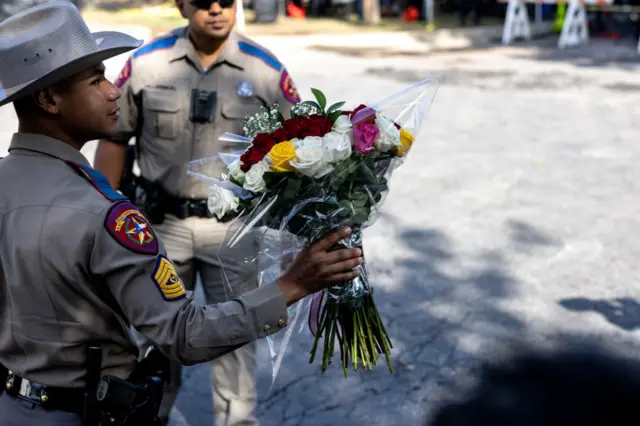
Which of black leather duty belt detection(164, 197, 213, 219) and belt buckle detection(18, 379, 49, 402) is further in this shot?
black leather duty belt detection(164, 197, 213, 219)

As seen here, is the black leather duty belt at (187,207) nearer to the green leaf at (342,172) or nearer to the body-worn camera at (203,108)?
the body-worn camera at (203,108)

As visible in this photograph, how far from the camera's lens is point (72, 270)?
6.68ft

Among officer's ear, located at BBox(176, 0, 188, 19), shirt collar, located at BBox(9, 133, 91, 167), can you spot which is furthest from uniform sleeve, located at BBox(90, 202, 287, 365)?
officer's ear, located at BBox(176, 0, 188, 19)

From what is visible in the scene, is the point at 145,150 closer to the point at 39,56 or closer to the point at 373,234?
the point at 39,56

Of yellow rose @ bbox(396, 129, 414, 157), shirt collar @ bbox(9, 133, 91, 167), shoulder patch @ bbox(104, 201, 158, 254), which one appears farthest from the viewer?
yellow rose @ bbox(396, 129, 414, 157)

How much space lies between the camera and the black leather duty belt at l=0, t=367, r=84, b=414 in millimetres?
2209

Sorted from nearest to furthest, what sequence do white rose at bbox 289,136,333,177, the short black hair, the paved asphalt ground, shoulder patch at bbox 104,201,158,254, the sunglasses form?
shoulder patch at bbox 104,201,158,254 < white rose at bbox 289,136,333,177 < the sunglasses < the short black hair < the paved asphalt ground

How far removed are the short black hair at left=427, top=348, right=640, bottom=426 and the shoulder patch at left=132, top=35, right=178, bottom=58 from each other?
214cm

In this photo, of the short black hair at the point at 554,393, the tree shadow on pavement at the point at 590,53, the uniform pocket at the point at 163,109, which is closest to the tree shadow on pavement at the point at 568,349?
the short black hair at the point at 554,393

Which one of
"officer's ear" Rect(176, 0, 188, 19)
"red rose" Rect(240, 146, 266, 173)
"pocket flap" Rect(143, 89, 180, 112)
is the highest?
"officer's ear" Rect(176, 0, 188, 19)

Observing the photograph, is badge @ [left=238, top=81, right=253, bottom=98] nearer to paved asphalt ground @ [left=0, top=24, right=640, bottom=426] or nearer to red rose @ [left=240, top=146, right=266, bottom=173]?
red rose @ [left=240, top=146, right=266, bottom=173]

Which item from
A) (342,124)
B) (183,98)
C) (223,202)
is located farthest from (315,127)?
(183,98)

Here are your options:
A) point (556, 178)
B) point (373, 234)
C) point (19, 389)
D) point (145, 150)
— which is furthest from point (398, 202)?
point (19, 389)

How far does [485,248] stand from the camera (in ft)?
20.8
